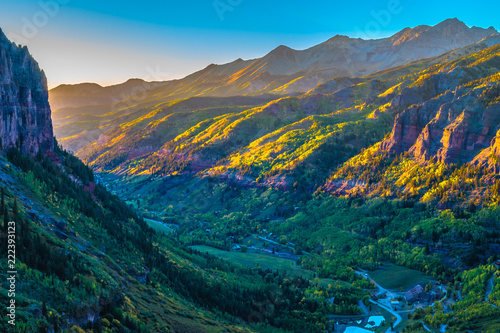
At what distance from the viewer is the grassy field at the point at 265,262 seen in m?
121

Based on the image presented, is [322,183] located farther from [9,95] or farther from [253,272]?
[9,95]

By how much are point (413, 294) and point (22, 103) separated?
311ft

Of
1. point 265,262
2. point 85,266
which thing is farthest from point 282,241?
point 85,266

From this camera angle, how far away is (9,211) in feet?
183

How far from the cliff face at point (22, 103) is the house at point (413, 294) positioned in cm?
8676

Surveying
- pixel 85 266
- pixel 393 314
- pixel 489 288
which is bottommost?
pixel 393 314

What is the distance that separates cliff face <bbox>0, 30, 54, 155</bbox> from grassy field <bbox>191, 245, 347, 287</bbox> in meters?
59.9

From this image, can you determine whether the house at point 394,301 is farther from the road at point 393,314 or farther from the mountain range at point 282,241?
the road at point 393,314

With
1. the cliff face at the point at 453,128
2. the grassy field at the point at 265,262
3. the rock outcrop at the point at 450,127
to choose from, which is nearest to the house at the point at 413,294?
the grassy field at the point at 265,262

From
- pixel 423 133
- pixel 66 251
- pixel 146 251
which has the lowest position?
pixel 146 251

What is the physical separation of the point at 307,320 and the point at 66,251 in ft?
163

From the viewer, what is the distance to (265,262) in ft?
429

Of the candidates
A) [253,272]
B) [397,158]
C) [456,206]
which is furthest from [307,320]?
[397,158]

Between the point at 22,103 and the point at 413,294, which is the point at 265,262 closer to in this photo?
the point at 413,294
